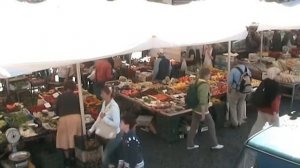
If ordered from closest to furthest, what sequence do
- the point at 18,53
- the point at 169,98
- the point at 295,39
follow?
the point at 18,53
the point at 169,98
the point at 295,39

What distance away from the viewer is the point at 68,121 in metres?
7.08

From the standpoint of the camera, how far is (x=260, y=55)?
42.5ft

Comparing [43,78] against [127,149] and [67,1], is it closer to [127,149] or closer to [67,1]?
[67,1]

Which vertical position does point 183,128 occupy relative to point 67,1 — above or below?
below

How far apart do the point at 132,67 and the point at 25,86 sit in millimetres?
3504

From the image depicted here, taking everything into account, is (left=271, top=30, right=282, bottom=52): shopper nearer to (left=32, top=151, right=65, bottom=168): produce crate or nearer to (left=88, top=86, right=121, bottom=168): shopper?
(left=88, top=86, right=121, bottom=168): shopper

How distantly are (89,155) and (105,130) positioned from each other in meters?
0.82

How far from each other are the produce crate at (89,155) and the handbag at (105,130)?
57cm

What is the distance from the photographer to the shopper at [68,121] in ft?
23.2

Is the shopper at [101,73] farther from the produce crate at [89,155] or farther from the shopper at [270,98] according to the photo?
the shopper at [270,98]

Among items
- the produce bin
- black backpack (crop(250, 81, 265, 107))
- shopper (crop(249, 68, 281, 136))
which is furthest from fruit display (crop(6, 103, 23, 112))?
the produce bin

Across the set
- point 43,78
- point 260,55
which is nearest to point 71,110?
point 43,78

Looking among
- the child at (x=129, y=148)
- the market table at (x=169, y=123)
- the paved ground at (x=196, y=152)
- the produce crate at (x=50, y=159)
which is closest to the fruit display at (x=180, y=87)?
the market table at (x=169, y=123)

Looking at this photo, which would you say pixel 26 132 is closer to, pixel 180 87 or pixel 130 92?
pixel 130 92
